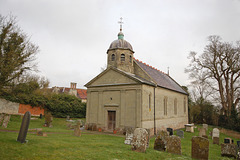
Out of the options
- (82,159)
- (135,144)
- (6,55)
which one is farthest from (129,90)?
(6,55)

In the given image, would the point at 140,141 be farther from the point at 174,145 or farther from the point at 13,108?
the point at 13,108

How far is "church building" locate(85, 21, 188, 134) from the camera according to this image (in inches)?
685

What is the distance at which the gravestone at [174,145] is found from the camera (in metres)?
9.79

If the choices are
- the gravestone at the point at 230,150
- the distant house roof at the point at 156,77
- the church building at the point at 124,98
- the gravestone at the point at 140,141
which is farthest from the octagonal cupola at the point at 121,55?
the gravestone at the point at 230,150

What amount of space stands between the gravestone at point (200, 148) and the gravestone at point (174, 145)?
83 cm

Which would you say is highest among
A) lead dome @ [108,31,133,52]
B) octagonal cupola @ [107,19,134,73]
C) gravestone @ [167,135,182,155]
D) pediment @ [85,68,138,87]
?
lead dome @ [108,31,133,52]

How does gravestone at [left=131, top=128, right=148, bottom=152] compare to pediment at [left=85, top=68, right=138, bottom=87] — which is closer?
gravestone at [left=131, top=128, right=148, bottom=152]

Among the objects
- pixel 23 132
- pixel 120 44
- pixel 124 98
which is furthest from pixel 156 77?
pixel 23 132

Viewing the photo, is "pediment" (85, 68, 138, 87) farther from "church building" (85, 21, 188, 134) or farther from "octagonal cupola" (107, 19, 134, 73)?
"octagonal cupola" (107, 19, 134, 73)

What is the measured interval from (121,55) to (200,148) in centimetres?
1410

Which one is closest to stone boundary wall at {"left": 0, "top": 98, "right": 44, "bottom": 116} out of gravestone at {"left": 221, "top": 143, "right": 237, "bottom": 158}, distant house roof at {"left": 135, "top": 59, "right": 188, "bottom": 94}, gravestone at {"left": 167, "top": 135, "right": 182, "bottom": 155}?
distant house roof at {"left": 135, "top": 59, "right": 188, "bottom": 94}

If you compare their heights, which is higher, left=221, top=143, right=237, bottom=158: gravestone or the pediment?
the pediment

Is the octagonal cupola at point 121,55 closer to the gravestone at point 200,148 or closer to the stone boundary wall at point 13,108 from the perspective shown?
the gravestone at point 200,148

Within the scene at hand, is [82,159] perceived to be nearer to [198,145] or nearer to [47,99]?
[198,145]
